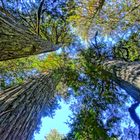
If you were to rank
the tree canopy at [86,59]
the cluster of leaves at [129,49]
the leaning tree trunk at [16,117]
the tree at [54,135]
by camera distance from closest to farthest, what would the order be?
the leaning tree trunk at [16,117], the tree canopy at [86,59], the cluster of leaves at [129,49], the tree at [54,135]

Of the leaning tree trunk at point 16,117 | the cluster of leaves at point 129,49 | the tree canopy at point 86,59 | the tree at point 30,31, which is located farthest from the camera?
the cluster of leaves at point 129,49

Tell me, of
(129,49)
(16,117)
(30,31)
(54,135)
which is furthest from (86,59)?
(16,117)

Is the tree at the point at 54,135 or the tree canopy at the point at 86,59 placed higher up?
the tree canopy at the point at 86,59

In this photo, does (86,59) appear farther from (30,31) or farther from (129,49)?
(30,31)

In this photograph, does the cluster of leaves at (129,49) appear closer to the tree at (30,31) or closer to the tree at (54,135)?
the tree at (30,31)

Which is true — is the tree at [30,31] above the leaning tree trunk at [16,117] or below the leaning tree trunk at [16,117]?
above

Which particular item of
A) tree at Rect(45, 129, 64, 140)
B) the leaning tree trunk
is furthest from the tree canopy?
the leaning tree trunk

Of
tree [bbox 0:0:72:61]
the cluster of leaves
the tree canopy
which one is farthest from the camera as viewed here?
the cluster of leaves

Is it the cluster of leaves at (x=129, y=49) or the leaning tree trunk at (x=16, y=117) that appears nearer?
the leaning tree trunk at (x=16, y=117)

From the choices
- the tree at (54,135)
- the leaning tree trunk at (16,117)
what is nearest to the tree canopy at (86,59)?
the tree at (54,135)

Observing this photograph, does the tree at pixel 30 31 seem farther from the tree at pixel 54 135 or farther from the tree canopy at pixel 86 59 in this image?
the tree at pixel 54 135

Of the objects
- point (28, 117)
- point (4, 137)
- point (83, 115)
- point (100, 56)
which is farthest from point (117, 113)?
point (4, 137)

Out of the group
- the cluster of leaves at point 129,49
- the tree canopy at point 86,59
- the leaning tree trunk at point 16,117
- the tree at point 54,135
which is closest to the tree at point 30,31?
the tree canopy at point 86,59

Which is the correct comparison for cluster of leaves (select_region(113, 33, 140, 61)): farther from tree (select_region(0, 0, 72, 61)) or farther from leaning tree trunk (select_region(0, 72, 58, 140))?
leaning tree trunk (select_region(0, 72, 58, 140))
